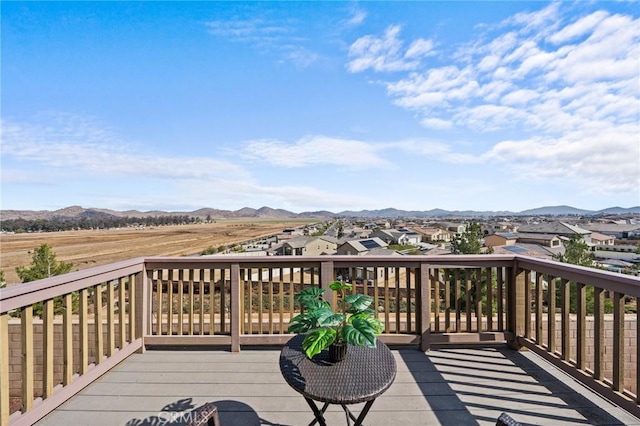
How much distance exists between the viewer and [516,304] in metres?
3.09

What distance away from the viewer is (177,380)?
253 cm

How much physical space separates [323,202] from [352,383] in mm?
67109

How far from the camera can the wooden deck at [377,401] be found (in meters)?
2.00

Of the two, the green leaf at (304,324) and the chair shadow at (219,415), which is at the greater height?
the green leaf at (304,324)

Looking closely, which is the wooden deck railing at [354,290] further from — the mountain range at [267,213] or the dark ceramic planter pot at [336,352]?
the mountain range at [267,213]

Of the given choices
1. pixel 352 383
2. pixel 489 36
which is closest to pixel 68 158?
pixel 489 36

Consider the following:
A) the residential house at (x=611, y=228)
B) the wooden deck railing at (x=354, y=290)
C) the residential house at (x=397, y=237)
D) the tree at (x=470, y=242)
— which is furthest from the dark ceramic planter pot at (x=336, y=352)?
the residential house at (x=397, y=237)

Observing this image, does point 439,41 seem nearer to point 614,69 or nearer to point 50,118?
point 614,69

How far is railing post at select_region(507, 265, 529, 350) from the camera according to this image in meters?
3.07

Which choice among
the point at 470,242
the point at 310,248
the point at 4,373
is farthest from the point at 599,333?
the point at 310,248

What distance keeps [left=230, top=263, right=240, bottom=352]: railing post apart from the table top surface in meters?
1.45

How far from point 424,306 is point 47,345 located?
9.80 feet

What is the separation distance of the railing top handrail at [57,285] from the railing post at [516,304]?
3.66 m

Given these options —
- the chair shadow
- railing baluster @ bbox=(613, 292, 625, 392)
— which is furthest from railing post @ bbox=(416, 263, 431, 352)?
the chair shadow
